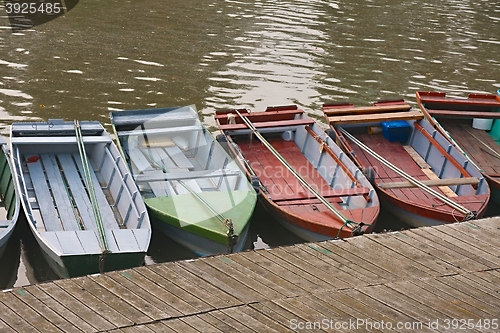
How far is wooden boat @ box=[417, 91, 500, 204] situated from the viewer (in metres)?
12.8

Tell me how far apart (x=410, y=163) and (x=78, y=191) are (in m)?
5.49

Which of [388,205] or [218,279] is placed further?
[388,205]

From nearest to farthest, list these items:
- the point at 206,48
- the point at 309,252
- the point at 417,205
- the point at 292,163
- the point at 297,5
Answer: the point at 309,252
the point at 417,205
the point at 292,163
the point at 206,48
the point at 297,5

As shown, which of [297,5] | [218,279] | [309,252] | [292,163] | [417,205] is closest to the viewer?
[218,279]

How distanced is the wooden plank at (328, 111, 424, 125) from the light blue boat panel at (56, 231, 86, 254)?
526 cm

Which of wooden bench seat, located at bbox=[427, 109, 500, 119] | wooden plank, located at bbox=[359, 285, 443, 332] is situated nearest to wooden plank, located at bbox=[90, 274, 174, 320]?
wooden plank, located at bbox=[359, 285, 443, 332]

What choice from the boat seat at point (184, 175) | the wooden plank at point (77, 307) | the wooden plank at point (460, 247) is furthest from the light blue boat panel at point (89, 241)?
the wooden plank at point (460, 247)

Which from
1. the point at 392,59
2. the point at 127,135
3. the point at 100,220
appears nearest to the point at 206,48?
the point at 392,59

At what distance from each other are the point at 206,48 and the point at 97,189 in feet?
31.3

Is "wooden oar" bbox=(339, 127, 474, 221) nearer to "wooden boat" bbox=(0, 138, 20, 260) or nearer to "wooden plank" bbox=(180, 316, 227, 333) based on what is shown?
"wooden plank" bbox=(180, 316, 227, 333)

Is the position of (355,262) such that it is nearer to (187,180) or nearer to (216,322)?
(216,322)

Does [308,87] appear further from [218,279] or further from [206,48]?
[218,279]

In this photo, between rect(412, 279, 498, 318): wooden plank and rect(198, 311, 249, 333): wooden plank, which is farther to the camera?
rect(412, 279, 498, 318): wooden plank

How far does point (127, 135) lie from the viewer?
12.2 m
